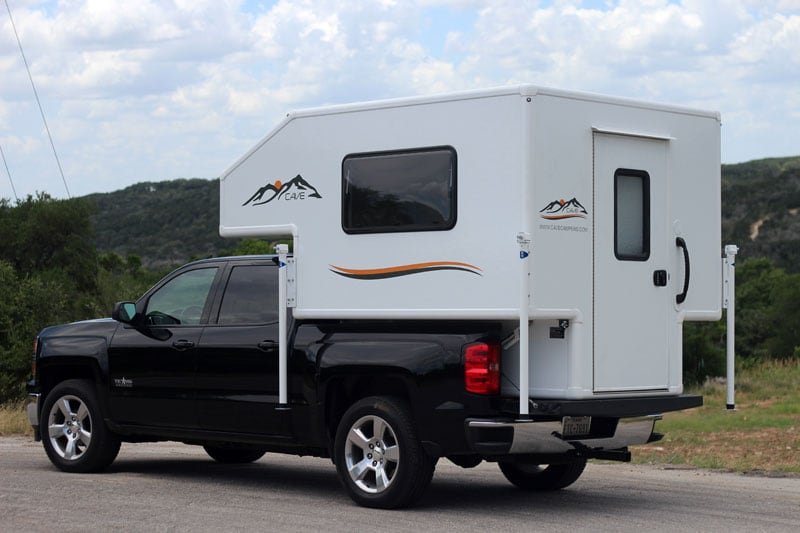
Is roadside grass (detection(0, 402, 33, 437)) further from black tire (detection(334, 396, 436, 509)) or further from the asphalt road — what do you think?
black tire (detection(334, 396, 436, 509))

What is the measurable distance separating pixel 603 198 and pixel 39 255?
34.3 metres

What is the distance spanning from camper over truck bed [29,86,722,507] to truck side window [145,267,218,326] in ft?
0.09

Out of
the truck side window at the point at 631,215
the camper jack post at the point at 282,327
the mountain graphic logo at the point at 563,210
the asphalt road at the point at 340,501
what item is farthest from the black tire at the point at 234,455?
the mountain graphic logo at the point at 563,210

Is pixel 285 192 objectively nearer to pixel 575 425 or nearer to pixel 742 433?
pixel 575 425

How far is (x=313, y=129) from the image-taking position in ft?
33.4

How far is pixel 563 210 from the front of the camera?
30.0 ft

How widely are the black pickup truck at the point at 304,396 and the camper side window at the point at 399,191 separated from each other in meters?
0.77

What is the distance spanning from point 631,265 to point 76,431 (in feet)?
17.3

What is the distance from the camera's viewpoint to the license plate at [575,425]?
29.7 feet

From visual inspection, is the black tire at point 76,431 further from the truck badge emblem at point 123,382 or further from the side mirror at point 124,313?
the side mirror at point 124,313

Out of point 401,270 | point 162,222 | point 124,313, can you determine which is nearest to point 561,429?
point 401,270

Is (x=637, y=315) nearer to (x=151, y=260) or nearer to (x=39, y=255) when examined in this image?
(x=39, y=255)

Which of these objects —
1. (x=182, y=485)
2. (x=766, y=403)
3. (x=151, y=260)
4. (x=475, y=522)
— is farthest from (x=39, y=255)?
(x=475, y=522)

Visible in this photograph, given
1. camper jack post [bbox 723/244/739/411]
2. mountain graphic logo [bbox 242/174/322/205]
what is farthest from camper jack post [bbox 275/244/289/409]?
camper jack post [bbox 723/244/739/411]
